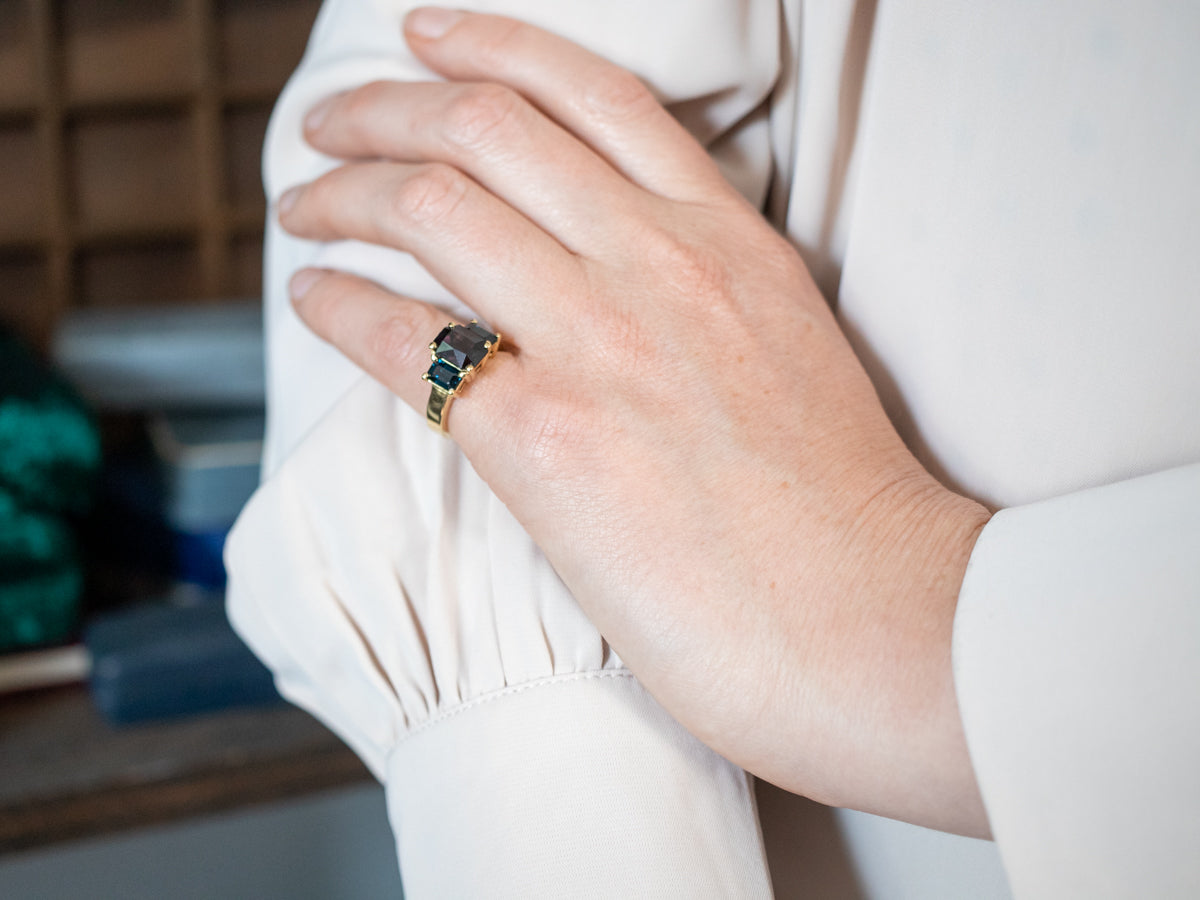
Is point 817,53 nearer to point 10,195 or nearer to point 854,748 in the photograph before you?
point 854,748

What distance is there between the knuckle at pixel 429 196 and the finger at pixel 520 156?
0.01 meters

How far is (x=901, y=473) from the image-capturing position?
332mm

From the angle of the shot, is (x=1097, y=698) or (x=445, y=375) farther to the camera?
(x=445, y=375)

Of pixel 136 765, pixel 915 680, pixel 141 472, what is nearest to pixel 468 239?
pixel 915 680

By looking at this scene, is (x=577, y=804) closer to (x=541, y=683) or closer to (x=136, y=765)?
(x=541, y=683)

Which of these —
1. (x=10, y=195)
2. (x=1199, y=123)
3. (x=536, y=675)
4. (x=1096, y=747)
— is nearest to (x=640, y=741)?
(x=536, y=675)

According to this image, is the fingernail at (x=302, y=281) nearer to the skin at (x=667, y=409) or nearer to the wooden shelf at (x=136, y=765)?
the skin at (x=667, y=409)

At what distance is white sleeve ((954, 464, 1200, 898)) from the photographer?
23 cm

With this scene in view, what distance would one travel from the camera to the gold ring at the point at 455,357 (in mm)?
361

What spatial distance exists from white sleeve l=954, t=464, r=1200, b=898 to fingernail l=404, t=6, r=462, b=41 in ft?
1.15

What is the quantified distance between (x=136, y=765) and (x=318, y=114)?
614 millimetres

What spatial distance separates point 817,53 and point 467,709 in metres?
0.33

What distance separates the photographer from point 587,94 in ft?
1.31

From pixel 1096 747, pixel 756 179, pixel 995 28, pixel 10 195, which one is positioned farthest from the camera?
pixel 10 195
